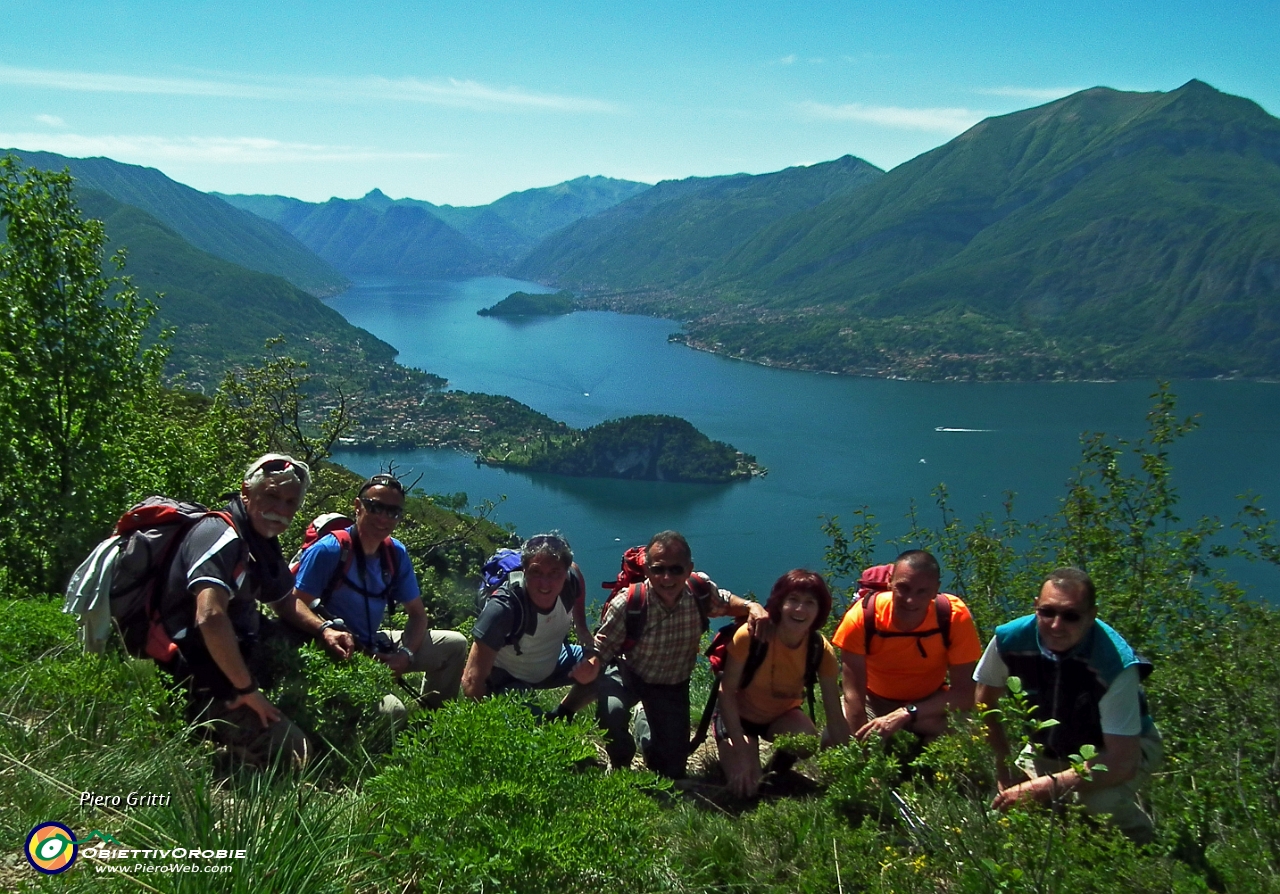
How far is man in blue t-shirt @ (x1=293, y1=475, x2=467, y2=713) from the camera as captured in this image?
394 cm

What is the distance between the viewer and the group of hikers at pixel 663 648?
123 inches

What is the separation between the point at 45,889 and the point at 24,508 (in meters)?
4.74

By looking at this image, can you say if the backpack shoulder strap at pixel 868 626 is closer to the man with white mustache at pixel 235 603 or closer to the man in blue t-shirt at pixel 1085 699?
the man in blue t-shirt at pixel 1085 699

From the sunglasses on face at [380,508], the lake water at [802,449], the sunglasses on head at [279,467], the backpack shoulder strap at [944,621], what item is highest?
the sunglasses on head at [279,467]

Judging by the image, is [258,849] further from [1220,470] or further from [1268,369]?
[1268,369]

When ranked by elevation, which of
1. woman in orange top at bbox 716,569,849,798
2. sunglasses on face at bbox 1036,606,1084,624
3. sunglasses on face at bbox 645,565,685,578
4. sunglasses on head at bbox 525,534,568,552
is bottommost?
woman in orange top at bbox 716,569,849,798

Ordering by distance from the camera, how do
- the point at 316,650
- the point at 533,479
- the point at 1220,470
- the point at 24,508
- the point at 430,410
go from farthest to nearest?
1. the point at 430,410
2. the point at 533,479
3. the point at 1220,470
4. the point at 24,508
5. the point at 316,650

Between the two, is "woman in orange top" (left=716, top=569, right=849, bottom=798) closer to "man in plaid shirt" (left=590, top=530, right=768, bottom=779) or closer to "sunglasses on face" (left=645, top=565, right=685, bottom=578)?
"man in plaid shirt" (left=590, top=530, right=768, bottom=779)

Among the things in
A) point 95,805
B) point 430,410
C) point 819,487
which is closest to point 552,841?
point 95,805

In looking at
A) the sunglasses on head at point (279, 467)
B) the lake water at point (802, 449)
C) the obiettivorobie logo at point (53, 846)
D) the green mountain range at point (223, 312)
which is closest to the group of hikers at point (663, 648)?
the sunglasses on head at point (279, 467)

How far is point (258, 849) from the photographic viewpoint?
2195 mm

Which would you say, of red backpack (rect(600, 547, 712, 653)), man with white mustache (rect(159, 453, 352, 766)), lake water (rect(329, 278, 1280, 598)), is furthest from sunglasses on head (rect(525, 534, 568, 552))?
lake water (rect(329, 278, 1280, 598))

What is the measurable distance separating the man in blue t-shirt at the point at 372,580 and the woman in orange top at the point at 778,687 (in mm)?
1517

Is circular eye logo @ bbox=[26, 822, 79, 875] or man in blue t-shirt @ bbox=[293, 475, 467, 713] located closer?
circular eye logo @ bbox=[26, 822, 79, 875]
